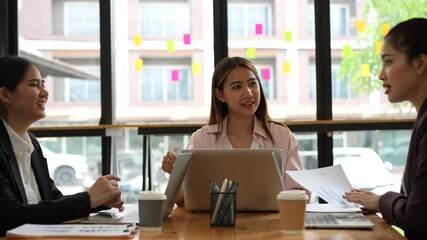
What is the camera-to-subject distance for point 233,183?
1.98 meters

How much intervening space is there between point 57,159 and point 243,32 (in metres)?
1.76

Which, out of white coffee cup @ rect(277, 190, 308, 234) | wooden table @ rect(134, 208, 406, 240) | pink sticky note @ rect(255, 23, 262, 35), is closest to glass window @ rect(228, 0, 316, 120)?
pink sticky note @ rect(255, 23, 262, 35)

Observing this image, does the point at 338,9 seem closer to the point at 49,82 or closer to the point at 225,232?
the point at 49,82

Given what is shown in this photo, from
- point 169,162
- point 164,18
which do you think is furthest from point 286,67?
point 169,162

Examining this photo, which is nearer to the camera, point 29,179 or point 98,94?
point 29,179

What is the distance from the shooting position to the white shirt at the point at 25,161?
2.38 meters

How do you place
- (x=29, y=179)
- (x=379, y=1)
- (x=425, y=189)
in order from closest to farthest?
(x=425, y=189), (x=29, y=179), (x=379, y=1)

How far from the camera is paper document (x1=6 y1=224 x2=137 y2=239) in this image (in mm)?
1771

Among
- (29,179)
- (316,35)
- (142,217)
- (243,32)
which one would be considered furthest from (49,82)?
(142,217)

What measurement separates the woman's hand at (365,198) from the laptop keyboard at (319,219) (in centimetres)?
12

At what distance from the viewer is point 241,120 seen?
9.67ft

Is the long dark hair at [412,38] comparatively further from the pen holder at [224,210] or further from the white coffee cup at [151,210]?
Answer: the white coffee cup at [151,210]

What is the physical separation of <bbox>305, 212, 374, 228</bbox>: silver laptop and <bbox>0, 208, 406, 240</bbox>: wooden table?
32mm

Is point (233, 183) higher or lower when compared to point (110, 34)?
lower
